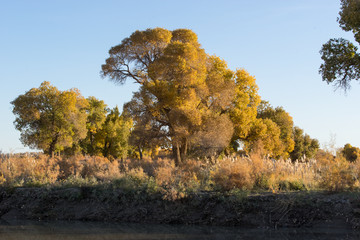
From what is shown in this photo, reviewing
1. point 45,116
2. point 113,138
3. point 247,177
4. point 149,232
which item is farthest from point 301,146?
point 149,232

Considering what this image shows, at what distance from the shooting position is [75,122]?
42.1 meters

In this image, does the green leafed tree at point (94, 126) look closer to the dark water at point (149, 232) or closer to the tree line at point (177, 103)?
the tree line at point (177, 103)

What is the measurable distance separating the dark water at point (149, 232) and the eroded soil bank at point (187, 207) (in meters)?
0.63

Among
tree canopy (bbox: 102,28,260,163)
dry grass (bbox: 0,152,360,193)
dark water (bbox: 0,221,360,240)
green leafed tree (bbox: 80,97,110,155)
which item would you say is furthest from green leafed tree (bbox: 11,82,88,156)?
dark water (bbox: 0,221,360,240)

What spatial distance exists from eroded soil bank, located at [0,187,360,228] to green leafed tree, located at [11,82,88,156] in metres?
25.3

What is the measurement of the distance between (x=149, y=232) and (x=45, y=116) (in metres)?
32.8

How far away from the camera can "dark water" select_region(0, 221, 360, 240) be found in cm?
1080

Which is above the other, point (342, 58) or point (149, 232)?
point (342, 58)

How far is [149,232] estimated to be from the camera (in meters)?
11.6

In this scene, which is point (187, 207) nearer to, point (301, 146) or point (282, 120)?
point (282, 120)

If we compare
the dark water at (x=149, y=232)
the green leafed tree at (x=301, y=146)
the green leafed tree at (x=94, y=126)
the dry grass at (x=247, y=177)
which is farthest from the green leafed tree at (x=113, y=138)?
the dark water at (x=149, y=232)

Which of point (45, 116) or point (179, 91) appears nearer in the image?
point (179, 91)

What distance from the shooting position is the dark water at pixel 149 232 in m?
10.8

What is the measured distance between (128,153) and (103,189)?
4334 cm
